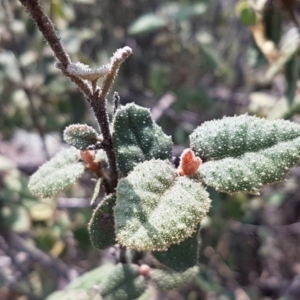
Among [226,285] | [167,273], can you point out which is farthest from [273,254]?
[167,273]

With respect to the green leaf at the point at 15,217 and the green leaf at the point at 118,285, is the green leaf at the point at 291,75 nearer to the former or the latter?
the green leaf at the point at 118,285

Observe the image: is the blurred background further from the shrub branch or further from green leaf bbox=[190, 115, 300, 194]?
the shrub branch

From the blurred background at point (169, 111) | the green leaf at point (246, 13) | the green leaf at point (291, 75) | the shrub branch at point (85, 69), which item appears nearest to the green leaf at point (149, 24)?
the blurred background at point (169, 111)

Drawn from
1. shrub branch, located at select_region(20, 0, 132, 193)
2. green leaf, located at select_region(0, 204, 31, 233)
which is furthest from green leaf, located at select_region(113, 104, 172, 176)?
green leaf, located at select_region(0, 204, 31, 233)

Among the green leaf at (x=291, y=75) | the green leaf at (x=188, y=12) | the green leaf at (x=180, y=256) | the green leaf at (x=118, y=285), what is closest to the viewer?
the green leaf at (x=180, y=256)

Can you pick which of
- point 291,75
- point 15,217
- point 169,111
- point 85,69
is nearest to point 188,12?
point 169,111

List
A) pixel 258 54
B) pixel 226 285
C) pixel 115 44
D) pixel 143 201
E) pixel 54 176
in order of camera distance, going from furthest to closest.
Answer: pixel 115 44
pixel 226 285
pixel 258 54
pixel 54 176
pixel 143 201

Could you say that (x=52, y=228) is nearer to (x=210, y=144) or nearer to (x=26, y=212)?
(x=26, y=212)
